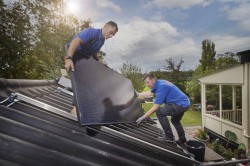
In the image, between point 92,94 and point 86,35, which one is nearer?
point 92,94

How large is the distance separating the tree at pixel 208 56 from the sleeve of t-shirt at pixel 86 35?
133 feet

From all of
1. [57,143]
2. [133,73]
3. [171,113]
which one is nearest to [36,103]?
[57,143]

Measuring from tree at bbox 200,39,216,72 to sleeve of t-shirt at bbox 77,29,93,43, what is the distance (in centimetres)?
4062

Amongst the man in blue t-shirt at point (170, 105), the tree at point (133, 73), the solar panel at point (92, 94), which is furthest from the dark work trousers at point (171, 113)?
the tree at point (133, 73)

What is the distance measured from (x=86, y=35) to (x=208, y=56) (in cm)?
4239

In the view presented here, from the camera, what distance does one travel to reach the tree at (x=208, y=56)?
41.0m

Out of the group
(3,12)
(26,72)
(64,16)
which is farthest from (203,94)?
(3,12)

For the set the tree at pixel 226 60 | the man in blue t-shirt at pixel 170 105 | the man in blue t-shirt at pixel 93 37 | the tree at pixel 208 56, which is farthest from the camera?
the tree at pixel 208 56

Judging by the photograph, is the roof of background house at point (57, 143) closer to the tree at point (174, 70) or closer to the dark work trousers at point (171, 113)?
the dark work trousers at point (171, 113)

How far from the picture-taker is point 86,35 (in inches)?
127

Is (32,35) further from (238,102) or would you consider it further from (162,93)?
(162,93)

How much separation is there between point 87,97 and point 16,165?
1.14 meters

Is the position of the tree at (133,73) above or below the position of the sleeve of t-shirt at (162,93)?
above

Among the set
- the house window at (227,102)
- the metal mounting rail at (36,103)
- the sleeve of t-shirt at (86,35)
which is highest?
the sleeve of t-shirt at (86,35)
